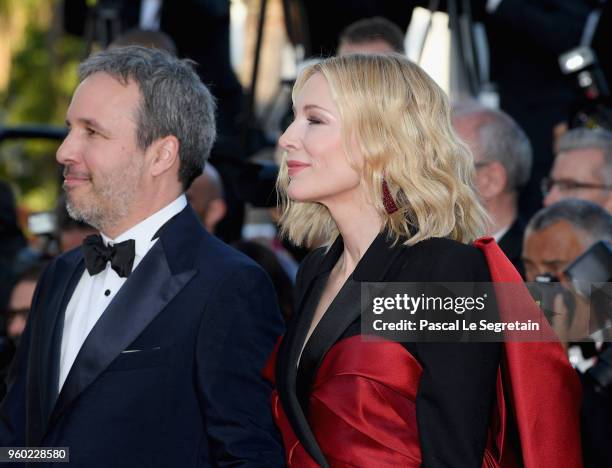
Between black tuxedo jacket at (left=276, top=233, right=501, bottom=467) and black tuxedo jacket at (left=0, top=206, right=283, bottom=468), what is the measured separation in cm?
13

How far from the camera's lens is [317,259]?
2.90 metres

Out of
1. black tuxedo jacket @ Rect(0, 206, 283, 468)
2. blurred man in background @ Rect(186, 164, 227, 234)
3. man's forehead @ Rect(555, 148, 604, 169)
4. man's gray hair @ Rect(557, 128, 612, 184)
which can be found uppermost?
man's gray hair @ Rect(557, 128, 612, 184)

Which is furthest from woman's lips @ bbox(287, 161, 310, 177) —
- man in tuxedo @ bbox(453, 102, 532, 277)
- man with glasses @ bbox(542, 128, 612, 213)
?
man with glasses @ bbox(542, 128, 612, 213)

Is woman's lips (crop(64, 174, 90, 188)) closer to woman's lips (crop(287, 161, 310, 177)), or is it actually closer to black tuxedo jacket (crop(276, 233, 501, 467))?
woman's lips (crop(287, 161, 310, 177))

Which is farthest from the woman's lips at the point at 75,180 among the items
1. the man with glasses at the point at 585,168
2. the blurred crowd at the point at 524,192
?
the man with glasses at the point at 585,168

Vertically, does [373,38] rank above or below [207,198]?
above

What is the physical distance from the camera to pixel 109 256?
2.92 meters

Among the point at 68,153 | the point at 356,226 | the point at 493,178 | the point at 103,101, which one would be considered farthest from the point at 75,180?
the point at 493,178

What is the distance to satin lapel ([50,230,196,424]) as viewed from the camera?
272 cm

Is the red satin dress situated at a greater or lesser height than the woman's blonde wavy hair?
lesser

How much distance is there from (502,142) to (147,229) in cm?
187

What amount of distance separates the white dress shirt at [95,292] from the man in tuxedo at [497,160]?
64.3 inches

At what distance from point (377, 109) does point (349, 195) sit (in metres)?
0.23

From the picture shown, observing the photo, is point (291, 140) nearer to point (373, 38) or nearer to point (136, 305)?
point (136, 305)
